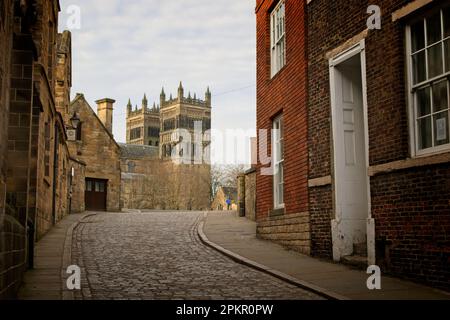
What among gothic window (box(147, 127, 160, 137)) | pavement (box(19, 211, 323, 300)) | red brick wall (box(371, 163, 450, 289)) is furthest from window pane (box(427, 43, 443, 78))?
gothic window (box(147, 127, 160, 137))

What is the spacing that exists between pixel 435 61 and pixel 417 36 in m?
0.68

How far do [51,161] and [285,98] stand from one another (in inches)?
325

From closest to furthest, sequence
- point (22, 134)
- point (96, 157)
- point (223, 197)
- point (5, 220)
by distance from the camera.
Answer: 1. point (5, 220)
2. point (22, 134)
3. point (96, 157)
4. point (223, 197)

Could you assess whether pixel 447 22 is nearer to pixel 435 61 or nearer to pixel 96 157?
pixel 435 61

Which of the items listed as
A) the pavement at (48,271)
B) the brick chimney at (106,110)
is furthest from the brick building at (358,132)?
the brick chimney at (106,110)

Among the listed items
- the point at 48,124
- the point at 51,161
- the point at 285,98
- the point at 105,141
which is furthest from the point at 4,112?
the point at 105,141

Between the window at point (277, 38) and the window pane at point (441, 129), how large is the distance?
652cm

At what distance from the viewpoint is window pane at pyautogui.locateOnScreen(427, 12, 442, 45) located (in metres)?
8.51

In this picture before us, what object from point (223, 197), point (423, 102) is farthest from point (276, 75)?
point (223, 197)

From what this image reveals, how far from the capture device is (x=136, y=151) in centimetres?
11019

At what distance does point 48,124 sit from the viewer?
17.1 metres

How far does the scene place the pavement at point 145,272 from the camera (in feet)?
26.3

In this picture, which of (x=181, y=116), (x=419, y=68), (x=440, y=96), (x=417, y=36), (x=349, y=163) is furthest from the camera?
(x=181, y=116)

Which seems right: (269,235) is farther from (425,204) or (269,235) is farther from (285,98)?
(425,204)
